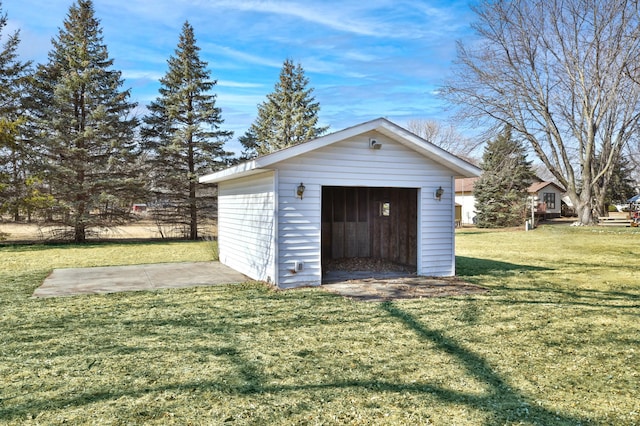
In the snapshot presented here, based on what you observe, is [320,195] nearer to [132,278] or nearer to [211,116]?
[132,278]

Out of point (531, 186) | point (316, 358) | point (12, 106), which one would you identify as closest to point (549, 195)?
point (531, 186)

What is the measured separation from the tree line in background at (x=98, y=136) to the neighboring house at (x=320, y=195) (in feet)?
33.9

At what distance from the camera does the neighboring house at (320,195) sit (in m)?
7.40

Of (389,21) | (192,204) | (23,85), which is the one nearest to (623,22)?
(389,21)

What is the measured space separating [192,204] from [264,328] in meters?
15.8

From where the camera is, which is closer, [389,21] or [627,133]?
[389,21]

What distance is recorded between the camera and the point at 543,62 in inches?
941

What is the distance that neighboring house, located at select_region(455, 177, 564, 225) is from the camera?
33.9 meters

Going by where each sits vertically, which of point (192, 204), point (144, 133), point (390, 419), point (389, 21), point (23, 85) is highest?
point (389, 21)

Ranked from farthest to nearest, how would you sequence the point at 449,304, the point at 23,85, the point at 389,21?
1. the point at 23,85
2. the point at 389,21
3. the point at 449,304

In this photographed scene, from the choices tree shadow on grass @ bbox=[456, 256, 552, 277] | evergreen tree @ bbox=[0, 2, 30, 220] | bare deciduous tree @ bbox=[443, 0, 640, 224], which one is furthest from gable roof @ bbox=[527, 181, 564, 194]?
evergreen tree @ bbox=[0, 2, 30, 220]

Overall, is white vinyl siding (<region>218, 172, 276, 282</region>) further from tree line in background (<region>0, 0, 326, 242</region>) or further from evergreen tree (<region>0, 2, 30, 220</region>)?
evergreen tree (<region>0, 2, 30, 220</region>)

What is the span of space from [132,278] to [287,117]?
782 inches

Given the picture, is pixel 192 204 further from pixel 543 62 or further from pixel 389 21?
pixel 543 62
